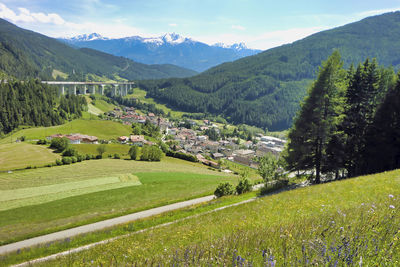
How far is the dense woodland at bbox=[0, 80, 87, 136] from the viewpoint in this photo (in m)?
121

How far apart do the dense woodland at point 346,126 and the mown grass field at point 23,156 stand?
64.4m

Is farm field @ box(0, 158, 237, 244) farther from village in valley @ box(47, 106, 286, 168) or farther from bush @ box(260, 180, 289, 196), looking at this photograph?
village in valley @ box(47, 106, 286, 168)

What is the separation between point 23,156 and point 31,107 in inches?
3439

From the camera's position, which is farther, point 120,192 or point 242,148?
point 242,148

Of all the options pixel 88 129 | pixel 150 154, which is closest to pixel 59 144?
pixel 150 154

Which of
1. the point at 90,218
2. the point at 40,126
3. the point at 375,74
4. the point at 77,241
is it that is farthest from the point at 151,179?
the point at 40,126

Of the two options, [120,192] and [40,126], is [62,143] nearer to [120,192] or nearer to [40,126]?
[120,192]

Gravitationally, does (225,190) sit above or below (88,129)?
above

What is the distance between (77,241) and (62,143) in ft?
225

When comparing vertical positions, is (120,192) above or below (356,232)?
below

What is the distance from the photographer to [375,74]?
2825 centimetres

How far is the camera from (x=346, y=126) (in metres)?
28.5

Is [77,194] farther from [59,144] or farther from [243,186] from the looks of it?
[59,144]

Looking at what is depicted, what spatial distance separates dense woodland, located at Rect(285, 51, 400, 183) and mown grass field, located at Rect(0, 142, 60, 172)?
211 feet
